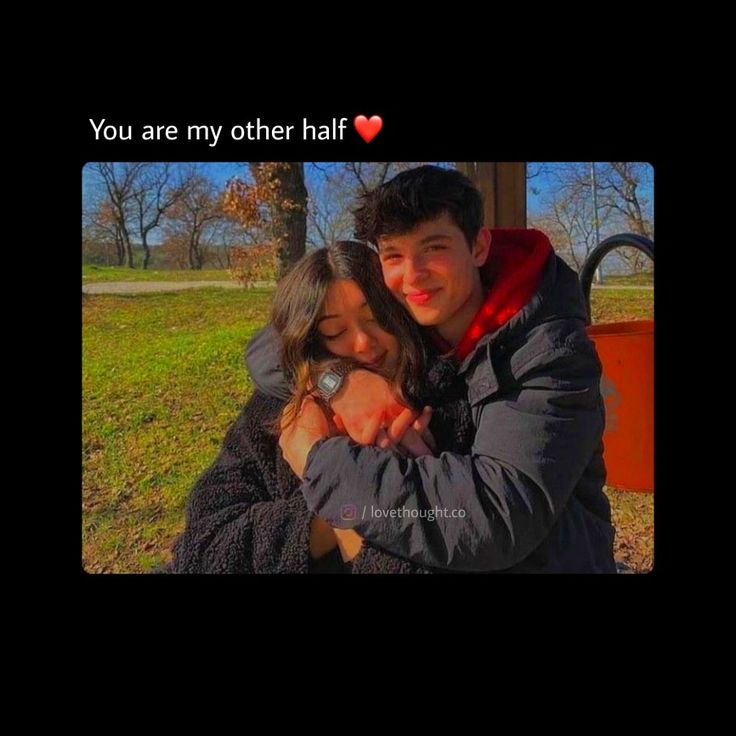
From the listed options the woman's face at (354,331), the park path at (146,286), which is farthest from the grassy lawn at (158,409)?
the woman's face at (354,331)

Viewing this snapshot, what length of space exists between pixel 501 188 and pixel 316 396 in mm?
435

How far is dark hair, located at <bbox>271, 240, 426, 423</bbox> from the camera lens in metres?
1.01

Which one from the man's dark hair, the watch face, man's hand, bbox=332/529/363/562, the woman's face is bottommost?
man's hand, bbox=332/529/363/562

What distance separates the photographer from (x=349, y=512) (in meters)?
0.96

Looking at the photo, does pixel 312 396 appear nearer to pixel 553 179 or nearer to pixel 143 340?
pixel 143 340

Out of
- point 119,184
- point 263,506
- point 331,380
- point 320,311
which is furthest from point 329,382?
point 119,184

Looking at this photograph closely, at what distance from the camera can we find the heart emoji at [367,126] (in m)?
1.03

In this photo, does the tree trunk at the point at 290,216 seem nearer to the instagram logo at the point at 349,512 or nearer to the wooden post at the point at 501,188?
the wooden post at the point at 501,188

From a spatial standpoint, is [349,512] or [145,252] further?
[145,252]

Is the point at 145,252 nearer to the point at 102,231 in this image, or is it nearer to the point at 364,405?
the point at 102,231

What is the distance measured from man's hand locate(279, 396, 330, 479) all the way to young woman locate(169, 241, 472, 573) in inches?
0.5

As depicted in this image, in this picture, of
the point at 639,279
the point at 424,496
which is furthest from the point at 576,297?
the point at 424,496

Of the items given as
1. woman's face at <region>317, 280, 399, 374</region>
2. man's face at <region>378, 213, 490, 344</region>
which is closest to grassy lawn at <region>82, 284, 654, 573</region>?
woman's face at <region>317, 280, 399, 374</region>

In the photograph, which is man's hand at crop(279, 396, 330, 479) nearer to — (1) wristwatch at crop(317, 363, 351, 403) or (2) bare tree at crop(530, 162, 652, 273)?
(1) wristwatch at crop(317, 363, 351, 403)
